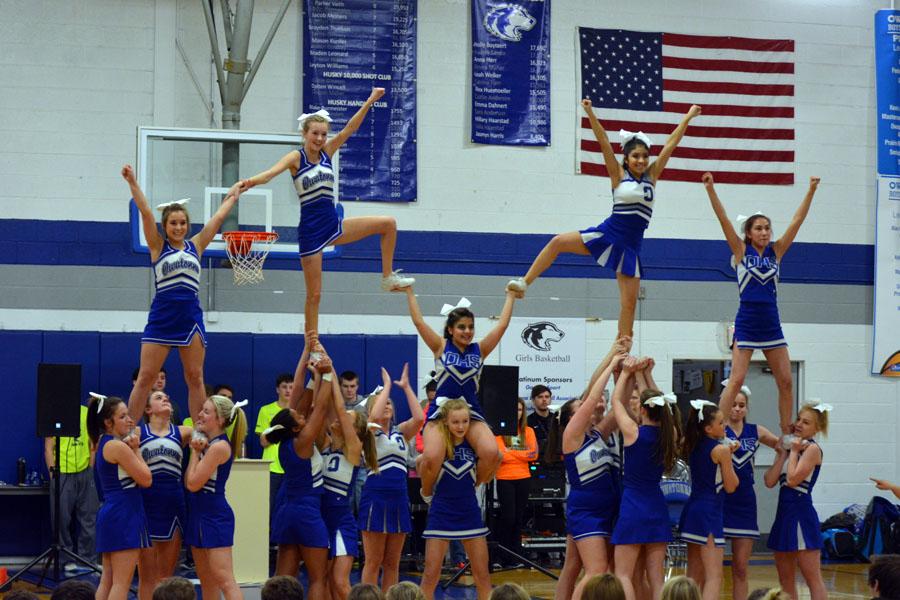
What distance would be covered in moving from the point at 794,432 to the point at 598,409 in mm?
1779

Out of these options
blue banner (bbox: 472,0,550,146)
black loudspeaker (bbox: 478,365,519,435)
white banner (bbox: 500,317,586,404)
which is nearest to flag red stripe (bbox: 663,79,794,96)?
blue banner (bbox: 472,0,550,146)

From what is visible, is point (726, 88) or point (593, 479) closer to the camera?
point (593, 479)

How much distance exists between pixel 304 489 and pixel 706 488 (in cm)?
279

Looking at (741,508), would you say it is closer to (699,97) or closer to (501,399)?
(501,399)

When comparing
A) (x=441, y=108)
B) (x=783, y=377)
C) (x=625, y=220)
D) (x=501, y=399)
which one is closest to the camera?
(x=625, y=220)

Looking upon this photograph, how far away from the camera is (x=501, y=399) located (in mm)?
10773

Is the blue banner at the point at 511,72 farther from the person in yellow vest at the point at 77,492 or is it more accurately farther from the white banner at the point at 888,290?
the person in yellow vest at the point at 77,492

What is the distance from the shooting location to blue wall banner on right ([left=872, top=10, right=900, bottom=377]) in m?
14.8

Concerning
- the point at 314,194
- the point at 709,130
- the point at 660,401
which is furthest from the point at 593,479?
the point at 709,130

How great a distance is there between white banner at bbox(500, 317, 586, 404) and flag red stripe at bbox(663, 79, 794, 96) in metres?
3.31

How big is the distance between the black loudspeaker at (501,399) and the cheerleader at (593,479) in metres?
2.82

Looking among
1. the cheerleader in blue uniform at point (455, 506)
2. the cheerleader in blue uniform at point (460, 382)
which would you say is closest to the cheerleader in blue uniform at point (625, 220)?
the cheerleader in blue uniform at point (460, 382)

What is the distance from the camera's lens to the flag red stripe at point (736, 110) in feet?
48.0

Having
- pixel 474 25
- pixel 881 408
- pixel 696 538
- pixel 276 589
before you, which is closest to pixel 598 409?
pixel 696 538
